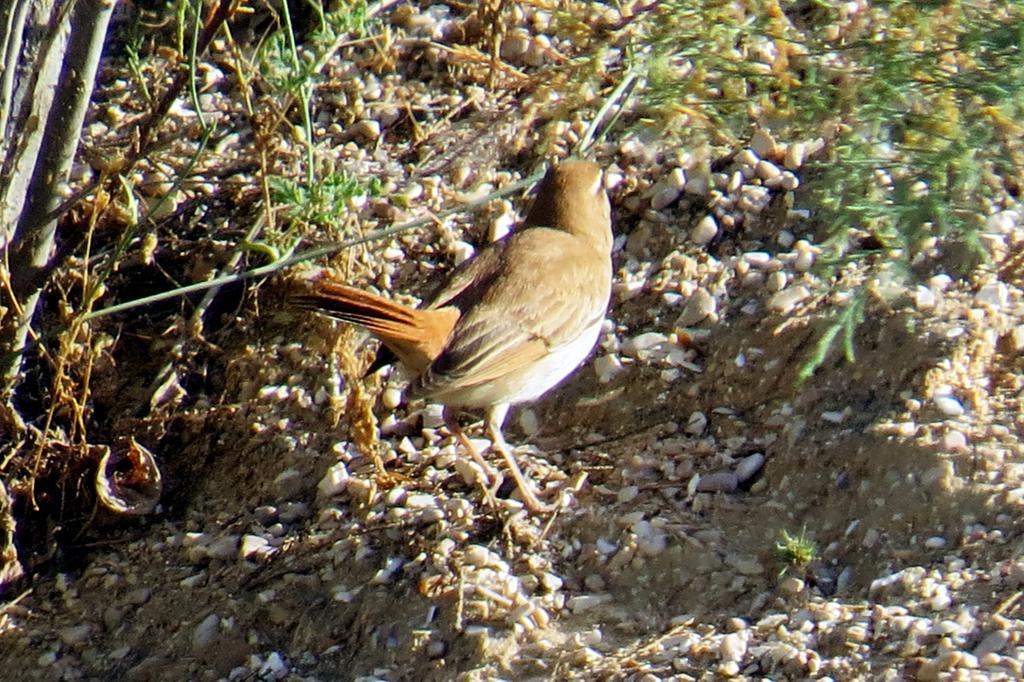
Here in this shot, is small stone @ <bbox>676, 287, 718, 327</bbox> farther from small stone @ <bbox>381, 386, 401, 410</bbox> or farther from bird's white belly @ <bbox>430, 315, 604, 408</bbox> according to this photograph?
small stone @ <bbox>381, 386, 401, 410</bbox>

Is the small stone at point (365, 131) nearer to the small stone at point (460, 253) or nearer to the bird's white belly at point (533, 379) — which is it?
the small stone at point (460, 253)

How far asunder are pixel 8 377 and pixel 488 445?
5.79ft

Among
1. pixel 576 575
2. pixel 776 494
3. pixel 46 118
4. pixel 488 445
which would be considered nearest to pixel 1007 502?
pixel 776 494

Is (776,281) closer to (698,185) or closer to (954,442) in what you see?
(698,185)

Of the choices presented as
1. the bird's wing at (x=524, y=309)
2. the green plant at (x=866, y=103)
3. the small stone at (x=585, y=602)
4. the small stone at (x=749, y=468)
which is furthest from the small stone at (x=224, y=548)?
the green plant at (x=866, y=103)

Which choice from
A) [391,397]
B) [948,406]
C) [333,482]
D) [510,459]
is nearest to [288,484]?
[333,482]

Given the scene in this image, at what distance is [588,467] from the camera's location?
5.64m

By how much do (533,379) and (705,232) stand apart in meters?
1.01

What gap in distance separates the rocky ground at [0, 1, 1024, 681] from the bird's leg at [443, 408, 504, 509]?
0.23ft

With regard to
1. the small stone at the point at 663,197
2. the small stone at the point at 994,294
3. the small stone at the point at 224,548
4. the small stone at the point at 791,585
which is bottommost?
the small stone at the point at 224,548

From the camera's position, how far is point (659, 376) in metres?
5.82

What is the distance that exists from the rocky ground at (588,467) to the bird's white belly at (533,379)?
0.26m

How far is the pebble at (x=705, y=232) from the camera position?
6.19 metres

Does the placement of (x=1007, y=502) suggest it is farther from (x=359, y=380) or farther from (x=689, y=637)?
(x=359, y=380)
